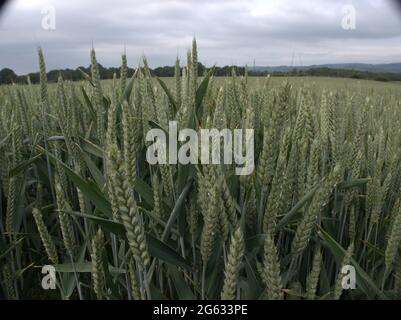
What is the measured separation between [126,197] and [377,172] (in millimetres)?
673

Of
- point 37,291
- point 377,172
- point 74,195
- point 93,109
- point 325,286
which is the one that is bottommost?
point 37,291

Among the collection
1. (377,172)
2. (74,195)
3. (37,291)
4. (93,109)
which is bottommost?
(37,291)

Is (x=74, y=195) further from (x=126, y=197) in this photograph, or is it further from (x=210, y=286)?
(x=126, y=197)

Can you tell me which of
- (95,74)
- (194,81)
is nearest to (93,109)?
(95,74)

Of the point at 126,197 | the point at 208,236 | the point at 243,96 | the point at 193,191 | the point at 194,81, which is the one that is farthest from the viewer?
the point at 243,96

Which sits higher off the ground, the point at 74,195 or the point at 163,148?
the point at 163,148

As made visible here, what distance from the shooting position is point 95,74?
1.00 metres

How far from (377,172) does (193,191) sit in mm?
463

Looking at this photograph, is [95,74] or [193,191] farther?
[95,74]
